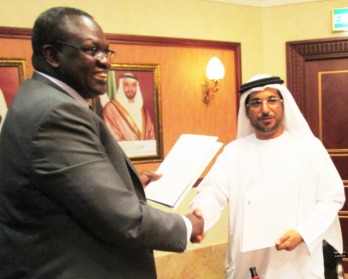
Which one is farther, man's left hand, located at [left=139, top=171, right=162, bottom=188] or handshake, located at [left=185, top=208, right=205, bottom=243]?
man's left hand, located at [left=139, top=171, right=162, bottom=188]

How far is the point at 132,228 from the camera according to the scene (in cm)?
97

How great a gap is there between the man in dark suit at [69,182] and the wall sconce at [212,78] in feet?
8.99

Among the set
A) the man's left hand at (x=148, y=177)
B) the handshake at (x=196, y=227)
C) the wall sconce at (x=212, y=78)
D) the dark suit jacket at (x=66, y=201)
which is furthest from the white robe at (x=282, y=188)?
the wall sconce at (x=212, y=78)

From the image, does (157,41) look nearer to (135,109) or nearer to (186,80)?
(186,80)

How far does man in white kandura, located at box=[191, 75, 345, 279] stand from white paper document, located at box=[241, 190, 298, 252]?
0.34 ft

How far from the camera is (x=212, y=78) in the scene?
3.78m

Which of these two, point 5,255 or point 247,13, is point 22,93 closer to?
point 5,255

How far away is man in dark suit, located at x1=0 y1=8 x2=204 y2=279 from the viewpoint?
36.5 inches

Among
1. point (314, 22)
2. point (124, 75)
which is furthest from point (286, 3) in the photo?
point (124, 75)

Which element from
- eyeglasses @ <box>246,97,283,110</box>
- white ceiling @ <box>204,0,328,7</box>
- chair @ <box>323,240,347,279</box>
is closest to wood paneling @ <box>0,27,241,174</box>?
white ceiling @ <box>204,0,328,7</box>

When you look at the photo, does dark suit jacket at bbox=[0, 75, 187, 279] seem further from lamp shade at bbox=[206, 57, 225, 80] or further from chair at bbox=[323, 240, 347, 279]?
lamp shade at bbox=[206, 57, 225, 80]

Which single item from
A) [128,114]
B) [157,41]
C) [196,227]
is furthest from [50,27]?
[157,41]

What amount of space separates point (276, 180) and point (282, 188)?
5 centimetres

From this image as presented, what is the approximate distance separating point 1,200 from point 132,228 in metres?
0.37
